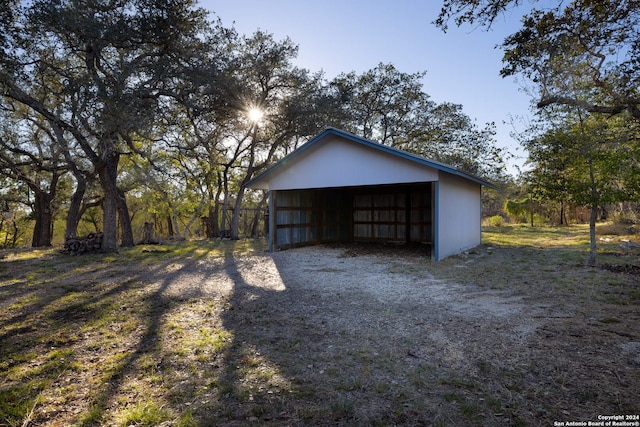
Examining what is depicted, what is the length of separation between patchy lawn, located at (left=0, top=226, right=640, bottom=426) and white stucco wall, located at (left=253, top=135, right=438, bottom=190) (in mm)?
4008

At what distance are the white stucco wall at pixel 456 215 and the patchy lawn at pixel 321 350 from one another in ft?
10.2

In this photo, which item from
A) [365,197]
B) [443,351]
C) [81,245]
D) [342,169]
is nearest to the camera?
[443,351]

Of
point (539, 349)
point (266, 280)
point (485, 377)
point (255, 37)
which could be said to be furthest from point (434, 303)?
point (255, 37)

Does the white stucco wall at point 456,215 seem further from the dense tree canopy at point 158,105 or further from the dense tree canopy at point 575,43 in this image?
the dense tree canopy at point 158,105

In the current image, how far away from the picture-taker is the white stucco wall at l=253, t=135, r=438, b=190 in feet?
34.5

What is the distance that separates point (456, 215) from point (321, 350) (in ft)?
31.4

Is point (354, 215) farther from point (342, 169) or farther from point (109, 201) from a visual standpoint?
point (109, 201)

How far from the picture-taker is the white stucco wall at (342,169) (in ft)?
34.5

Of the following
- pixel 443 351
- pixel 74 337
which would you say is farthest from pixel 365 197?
pixel 74 337

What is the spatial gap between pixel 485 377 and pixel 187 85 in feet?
38.5

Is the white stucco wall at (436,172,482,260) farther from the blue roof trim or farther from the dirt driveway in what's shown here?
the dirt driveway

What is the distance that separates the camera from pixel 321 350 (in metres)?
3.81

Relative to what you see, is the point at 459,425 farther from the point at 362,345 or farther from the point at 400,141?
the point at 400,141

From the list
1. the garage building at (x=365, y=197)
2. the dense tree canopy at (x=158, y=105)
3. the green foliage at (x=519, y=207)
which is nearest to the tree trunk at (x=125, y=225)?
the dense tree canopy at (x=158, y=105)
